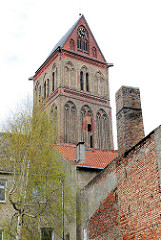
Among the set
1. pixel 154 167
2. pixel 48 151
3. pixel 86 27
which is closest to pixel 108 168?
pixel 154 167

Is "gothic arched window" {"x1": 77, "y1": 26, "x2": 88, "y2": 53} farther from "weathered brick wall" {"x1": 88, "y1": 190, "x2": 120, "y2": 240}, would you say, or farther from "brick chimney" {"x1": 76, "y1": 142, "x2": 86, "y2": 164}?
"weathered brick wall" {"x1": 88, "y1": 190, "x2": 120, "y2": 240}

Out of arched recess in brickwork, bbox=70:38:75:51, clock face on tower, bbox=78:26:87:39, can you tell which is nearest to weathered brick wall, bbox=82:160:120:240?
arched recess in brickwork, bbox=70:38:75:51

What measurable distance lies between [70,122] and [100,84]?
835cm

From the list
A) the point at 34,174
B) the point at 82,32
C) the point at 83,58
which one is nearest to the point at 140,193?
the point at 34,174

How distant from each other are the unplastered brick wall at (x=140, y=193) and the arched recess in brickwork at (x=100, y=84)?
3775 cm

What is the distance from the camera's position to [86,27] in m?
51.8

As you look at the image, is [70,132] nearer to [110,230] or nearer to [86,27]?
[86,27]

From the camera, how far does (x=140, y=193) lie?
8477 mm

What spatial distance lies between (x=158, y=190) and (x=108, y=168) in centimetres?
421

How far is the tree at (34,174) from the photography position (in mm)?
15722

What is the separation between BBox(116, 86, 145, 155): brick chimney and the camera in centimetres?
968

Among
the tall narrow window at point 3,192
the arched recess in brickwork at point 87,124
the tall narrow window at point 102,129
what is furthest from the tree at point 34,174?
the tall narrow window at point 102,129

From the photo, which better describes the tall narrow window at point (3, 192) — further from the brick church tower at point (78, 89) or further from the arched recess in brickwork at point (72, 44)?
the arched recess in brickwork at point (72, 44)

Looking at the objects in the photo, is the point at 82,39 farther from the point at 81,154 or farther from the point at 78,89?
the point at 81,154
